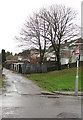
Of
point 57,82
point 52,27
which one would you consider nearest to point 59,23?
point 52,27

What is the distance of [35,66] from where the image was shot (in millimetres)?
36125

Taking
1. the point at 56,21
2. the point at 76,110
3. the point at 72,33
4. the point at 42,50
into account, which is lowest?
the point at 76,110

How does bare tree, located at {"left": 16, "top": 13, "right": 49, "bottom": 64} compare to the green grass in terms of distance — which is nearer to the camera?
the green grass

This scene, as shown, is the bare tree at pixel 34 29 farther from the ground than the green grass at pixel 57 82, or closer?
farther from the ground

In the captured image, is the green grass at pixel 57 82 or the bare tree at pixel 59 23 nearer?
the green grass at pixel 57 82

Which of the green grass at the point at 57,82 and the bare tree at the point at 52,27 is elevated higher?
the bare tree at the point at 52,27

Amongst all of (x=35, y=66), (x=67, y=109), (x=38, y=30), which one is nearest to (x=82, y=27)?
(x=38, y=30)

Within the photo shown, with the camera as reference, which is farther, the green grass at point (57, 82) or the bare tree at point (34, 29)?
the bare tree at point (34, 29)

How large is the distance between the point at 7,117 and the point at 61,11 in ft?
109

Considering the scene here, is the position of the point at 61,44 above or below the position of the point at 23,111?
above

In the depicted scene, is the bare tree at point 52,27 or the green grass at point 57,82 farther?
the bare tree at point 52,27

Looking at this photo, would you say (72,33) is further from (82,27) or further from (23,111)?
(23,111)

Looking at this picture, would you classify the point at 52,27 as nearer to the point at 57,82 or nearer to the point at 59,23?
the point at 59,23

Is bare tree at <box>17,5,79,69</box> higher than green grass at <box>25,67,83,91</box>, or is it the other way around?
bare tree at <box>17,5,79,69</box>
